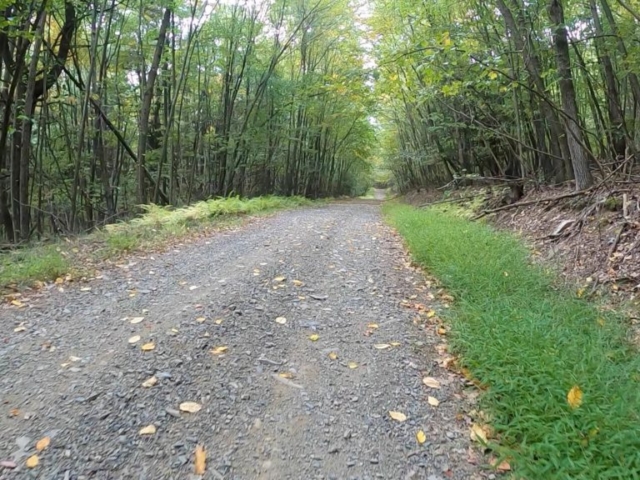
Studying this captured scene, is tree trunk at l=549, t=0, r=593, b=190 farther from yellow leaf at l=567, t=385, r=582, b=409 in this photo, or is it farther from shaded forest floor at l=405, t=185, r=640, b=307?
yellow leaf at l=567, t=385, r=582, b=409

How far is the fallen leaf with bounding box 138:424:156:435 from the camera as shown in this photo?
2.08 m

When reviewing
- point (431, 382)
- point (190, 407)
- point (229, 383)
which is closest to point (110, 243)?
point (229, 383)

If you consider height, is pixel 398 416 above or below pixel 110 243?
below

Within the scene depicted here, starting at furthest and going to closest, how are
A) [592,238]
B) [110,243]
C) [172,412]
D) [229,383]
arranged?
[110,243] < [592,238] < [229,383] < [172,412]

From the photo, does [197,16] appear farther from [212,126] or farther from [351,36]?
[351,36]

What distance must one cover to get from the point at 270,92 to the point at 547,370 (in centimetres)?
1497

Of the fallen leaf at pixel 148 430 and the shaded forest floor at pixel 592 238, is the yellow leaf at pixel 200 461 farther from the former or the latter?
the shaded forest floor at pixel 592 238

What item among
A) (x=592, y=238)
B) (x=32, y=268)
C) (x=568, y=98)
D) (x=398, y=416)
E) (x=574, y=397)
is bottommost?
(x=398, y=416)

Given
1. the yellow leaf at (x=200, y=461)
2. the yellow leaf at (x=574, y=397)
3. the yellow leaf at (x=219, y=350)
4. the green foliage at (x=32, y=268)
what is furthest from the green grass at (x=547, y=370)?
the green foliage at (x=32, y=268)

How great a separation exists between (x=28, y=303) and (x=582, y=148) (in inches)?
297

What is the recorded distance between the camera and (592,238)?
→ 16.3ft

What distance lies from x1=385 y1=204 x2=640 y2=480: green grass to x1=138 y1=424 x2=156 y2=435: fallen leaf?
173 centimetres

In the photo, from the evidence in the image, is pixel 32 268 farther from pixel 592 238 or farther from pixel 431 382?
pixel 592 238

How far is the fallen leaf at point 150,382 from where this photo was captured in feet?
8.12
